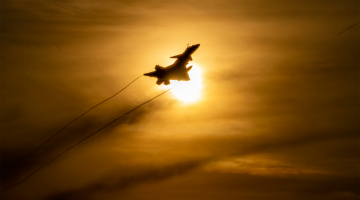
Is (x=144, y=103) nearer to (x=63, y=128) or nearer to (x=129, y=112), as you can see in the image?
(x=129, y=112)

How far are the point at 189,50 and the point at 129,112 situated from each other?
177 inches

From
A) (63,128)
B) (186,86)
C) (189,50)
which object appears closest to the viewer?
(189,50)

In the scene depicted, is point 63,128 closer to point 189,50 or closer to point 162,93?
point 162,93

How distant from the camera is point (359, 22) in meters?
15.6

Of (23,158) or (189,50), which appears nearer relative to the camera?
(189,50)

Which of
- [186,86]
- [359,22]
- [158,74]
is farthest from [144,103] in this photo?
[359,22]

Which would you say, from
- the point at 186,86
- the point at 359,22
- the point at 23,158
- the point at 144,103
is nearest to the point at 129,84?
the point at 144,103

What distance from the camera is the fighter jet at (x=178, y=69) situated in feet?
43.1

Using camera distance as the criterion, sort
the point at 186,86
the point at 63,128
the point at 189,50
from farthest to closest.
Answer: the point at 63,128
the point at 186,86
the point at 189,50

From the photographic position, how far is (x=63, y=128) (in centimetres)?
1633

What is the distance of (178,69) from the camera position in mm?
13273

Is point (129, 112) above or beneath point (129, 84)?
beneath

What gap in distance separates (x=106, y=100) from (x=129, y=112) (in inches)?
45.5

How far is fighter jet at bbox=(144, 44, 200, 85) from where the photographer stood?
1313 centimetres
